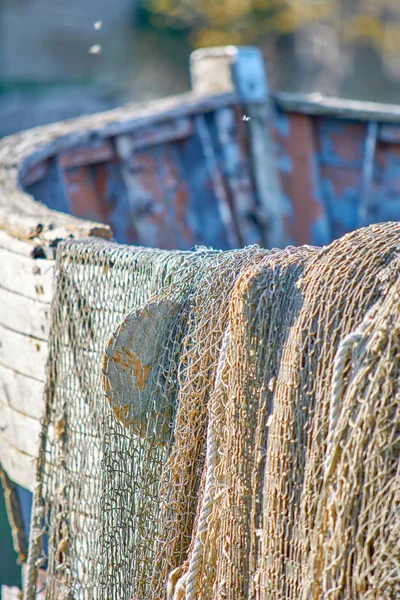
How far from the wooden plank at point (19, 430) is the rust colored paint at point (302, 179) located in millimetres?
3383

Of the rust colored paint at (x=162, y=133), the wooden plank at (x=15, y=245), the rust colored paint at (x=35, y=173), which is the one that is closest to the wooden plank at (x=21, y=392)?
the wooden plank at (x=15, y=245)

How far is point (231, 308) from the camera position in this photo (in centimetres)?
180

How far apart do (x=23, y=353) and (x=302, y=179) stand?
3727 mm

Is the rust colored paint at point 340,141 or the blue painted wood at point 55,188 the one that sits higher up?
the rust colored paint at point 340,141

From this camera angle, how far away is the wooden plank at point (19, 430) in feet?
9.38

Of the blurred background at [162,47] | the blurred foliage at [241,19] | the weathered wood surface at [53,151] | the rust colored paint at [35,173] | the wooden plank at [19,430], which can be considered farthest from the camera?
the blurred foliage at [241,19]

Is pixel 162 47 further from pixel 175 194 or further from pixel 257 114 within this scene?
pixel 175 194

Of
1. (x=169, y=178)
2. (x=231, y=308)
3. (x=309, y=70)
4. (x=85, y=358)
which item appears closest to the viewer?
(x=231, y=308)

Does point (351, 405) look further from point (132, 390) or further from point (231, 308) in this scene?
point (132, 390)

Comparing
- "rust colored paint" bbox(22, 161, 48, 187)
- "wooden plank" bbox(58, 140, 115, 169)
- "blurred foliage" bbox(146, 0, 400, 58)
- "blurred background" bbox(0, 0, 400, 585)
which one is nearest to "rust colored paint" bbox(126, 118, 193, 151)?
"wooden plank" bbox(58, 140, 115, 169)

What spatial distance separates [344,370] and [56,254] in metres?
1.26

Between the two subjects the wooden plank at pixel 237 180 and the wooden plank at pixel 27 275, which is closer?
the wooden plank at pixel 27 275

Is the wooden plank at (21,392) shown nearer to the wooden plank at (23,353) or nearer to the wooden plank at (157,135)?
the wooden plank at (23,353)

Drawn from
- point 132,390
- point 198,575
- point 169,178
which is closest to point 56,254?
point 132,390
